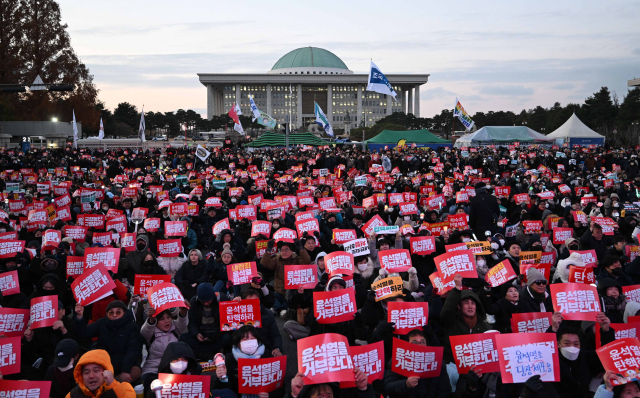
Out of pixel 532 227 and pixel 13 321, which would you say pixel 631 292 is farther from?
pixel 13 321

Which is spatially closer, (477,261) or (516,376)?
(516,376)

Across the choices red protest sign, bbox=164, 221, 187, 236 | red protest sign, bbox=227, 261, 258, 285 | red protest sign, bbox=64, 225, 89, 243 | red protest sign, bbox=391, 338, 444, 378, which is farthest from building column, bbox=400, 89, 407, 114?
red protest sign, bbox=391, 338, 444, 378

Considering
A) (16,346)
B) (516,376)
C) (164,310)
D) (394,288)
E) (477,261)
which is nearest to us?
(516,376)

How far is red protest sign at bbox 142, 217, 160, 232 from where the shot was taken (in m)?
9.48

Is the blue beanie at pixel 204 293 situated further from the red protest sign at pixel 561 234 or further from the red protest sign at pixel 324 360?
the red protest sign at pixel 561 234

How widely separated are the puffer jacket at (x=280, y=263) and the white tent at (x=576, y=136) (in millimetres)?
35379

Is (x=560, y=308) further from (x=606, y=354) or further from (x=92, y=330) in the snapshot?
(x=92, y=330)

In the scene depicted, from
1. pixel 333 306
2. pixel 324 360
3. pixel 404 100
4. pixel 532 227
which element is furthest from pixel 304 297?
pixel 404 100

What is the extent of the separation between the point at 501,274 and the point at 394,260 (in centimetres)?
138

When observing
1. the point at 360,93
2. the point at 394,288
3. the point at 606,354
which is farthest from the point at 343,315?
the point at 360,93

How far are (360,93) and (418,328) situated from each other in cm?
13398

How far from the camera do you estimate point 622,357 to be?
11.9ft

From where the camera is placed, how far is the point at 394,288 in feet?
17.3

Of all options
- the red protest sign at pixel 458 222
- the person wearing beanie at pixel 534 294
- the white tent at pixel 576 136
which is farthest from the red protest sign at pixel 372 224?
the white tent at pixel 576 136
